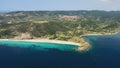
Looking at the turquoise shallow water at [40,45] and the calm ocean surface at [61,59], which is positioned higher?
the calm ocean surface at [61,59]

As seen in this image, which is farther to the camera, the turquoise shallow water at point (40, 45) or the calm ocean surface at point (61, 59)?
the turquoise shallow water at point (40, 45)

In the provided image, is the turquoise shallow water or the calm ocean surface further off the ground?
the calm ocean surface

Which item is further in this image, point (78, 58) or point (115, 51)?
point (115, 51)

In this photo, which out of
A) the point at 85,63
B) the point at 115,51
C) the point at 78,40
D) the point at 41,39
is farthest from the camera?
the point at 41,39

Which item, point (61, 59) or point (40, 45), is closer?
point (61, 59)

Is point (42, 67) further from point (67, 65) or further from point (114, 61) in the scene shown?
point (114, 61)

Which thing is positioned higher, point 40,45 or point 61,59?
point 61,59

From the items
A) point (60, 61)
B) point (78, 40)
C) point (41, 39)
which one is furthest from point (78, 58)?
point (41, 39)

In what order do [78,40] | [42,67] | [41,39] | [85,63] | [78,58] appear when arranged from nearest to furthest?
[42,67] < [85,63] < [78,58] < [78,40] < [41,39]

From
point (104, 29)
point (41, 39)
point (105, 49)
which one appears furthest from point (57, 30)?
point (105, 49)

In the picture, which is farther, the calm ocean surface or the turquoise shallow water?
the turquoise shallow water
